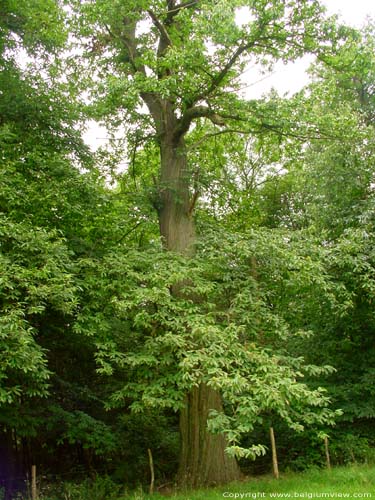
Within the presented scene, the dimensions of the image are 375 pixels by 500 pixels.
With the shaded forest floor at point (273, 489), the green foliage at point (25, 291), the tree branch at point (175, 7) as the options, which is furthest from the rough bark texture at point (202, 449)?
the tree branch at point (175, 7)

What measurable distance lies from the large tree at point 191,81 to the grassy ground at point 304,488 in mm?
508

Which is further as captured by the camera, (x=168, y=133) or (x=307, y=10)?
(x=168, y=133)

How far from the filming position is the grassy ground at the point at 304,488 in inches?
269

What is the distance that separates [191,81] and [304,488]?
6.62 meters

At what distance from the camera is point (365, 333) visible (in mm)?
10195

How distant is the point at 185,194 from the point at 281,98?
252cm

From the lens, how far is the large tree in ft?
24.2

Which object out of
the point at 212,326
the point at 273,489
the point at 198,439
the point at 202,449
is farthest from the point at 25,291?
the point at 273,489

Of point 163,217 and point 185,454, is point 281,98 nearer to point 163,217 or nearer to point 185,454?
point 163,217

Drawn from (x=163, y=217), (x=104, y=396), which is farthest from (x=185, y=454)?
(x=163, y=217)

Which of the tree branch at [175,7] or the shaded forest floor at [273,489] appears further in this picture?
the tree branch at [175,7]

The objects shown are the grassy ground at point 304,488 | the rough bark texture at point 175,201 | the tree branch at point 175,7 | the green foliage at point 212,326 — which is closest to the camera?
the green foliage at point 212,326

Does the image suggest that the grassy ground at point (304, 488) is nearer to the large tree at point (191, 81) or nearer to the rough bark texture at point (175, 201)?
the large tree at point (191, 81)

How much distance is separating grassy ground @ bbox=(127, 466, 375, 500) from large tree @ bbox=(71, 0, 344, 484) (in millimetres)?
508
